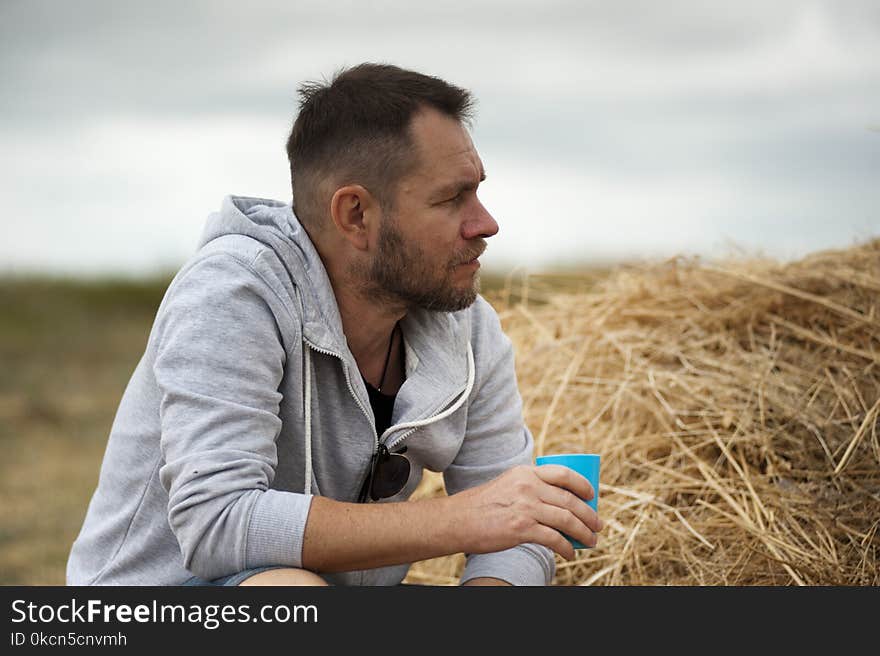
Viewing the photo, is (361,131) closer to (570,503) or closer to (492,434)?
(492,434)

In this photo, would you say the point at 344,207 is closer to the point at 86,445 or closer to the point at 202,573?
the point at 202,573

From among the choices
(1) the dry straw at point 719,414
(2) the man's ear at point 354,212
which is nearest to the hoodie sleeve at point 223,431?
(2) the man's ear at point 354,212

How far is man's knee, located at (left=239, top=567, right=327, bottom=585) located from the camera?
6.79 ft

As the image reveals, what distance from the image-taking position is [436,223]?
237cm

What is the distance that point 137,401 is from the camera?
2.35m

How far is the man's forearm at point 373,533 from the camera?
2.08 m

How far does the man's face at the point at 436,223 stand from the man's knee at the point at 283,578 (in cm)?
70

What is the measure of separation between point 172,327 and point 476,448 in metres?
0.89

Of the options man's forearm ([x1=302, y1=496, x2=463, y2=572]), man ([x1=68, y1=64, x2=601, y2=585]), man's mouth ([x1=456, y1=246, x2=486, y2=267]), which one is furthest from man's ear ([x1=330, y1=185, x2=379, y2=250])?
man's forearm ([x1=302, y1=496, x2=463, y2=572])

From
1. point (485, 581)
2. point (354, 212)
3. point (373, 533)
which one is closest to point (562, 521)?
point (373, 533)

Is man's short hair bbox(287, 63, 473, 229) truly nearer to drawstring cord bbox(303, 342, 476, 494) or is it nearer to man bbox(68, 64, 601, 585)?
man bbox(68, 64, 601, 585)

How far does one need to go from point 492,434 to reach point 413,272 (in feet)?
1.78

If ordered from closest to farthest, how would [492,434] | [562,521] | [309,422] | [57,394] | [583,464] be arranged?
[562,521] → [583,464] → [309,422] → [492,434] → [57,394]

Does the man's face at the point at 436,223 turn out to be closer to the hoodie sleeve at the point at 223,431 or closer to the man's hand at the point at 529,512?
the hoodie sleeve at the point at 223,431
